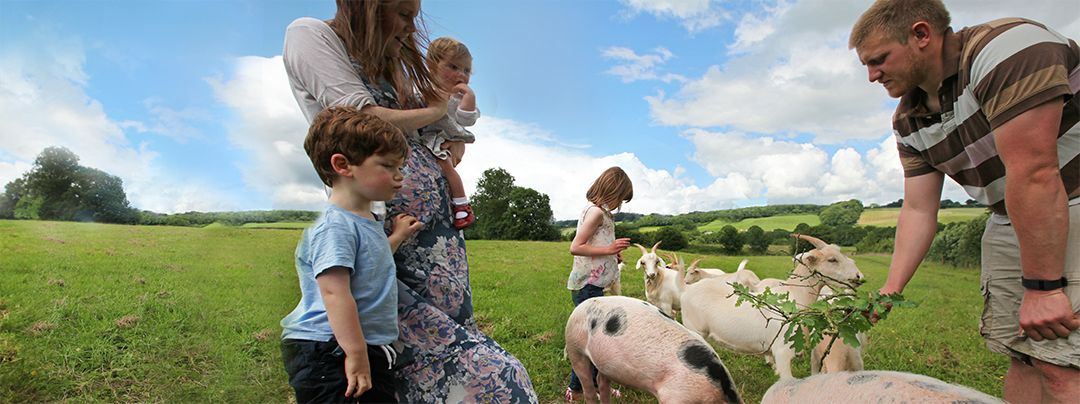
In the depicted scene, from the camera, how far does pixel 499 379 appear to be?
128 cm

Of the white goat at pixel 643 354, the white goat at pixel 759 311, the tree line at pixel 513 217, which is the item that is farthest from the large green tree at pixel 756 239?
the white goat at pixel 643 354

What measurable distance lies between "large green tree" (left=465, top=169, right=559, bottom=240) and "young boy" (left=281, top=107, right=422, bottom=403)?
52.7ft

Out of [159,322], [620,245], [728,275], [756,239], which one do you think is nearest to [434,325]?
[620,245]

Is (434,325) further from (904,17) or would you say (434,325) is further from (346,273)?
(904,17)

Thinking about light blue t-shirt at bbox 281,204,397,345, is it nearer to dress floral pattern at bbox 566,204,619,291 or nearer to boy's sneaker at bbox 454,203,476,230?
boy's sneaker at bbox 454,203,476,230

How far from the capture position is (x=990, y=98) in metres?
1.44

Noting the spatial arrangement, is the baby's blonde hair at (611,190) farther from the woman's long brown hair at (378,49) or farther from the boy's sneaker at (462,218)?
the woman's long brown hair at (378,49)

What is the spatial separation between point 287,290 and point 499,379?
708 mm

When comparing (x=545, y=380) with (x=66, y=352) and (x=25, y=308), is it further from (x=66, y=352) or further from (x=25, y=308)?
(x=25, y=308)

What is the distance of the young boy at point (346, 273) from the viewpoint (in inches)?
42.7

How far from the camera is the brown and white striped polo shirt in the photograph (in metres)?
1.36

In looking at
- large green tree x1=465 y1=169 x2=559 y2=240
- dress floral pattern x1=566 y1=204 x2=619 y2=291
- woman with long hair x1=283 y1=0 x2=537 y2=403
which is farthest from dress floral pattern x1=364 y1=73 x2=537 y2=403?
large green tree x1=465 y1=169 x2=559 y2=240

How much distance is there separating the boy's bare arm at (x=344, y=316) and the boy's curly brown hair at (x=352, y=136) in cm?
25

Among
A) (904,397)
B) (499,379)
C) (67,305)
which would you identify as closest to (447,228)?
(499,379)
